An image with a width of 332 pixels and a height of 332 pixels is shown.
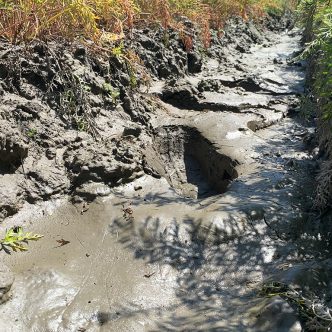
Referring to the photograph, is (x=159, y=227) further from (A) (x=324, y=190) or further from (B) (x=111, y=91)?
(B) (x=111, y=91)

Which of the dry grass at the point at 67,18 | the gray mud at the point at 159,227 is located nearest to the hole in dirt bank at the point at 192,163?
the gray mud at the point at 159,227

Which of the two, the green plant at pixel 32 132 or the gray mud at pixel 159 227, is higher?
the green plant at pixel 32 132

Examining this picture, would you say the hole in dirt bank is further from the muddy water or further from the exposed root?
the exposed root

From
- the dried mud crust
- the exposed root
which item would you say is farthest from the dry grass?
the exposed root

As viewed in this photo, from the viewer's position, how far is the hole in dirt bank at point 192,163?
5.30 metres

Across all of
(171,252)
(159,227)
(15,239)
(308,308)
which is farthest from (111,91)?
(308,308)

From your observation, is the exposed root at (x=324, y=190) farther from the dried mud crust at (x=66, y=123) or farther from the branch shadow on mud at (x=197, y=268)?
the dried mud crust at (x=66, y=123)

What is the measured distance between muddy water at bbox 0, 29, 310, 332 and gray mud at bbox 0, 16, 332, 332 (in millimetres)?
10

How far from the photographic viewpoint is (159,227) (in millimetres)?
3723

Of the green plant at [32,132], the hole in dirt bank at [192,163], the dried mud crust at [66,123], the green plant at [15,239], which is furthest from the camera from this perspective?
the hole in dirt bank at [192,163]

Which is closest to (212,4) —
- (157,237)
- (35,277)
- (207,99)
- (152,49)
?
(152,49)

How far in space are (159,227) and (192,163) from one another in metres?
2.28

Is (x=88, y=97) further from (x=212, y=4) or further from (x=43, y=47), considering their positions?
(x=212, y=4)

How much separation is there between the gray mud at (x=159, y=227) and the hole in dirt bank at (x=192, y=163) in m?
0.02
